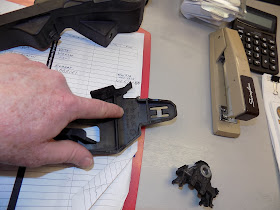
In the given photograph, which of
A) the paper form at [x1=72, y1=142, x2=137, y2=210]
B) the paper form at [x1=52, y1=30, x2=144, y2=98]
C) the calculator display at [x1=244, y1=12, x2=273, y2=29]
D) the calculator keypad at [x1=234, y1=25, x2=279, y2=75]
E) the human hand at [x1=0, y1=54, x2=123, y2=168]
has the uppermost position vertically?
the calculator display at [x1=244, y1=12, x2=273, y2=29]

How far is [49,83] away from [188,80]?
0.38 m

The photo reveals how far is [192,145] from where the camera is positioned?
54 centimetres

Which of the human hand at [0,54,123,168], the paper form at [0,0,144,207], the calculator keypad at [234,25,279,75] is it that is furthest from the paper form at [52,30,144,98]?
the calculator keypad at [234,25,279,75]

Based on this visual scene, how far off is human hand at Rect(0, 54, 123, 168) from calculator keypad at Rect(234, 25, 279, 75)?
53 centimetres

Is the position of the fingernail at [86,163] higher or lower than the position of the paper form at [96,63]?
lower

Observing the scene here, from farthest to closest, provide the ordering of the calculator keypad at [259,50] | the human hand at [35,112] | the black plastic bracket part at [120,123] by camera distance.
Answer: the calculator keypad at [259,50] → the black plastic bracket part at [120,123] → the human hand at [35,112]

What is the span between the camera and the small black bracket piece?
465 mm

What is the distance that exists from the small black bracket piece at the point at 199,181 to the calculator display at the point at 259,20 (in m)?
0.57

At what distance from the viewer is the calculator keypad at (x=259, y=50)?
70cm

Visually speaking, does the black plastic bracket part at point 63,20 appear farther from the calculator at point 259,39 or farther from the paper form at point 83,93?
the calculator at point 259,39

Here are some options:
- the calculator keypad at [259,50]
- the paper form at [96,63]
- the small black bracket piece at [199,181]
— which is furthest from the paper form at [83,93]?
the calculator keypad at [259,50]

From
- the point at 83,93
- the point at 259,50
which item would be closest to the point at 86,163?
the point at 83,93

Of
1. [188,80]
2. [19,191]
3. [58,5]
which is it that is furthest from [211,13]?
[19,191]

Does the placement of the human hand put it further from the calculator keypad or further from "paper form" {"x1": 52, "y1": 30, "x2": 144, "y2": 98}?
the calculator keypad
